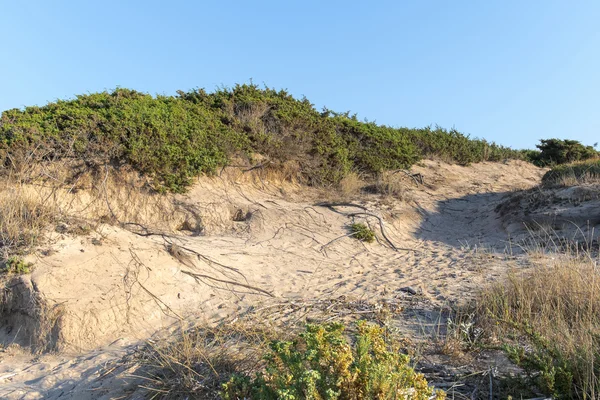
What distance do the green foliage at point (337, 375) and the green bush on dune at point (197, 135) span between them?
6.17 metres

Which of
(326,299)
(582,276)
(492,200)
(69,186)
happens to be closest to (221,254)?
(326,299)

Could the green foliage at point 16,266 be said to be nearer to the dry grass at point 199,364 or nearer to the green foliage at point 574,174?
the dry grass at point 199,364

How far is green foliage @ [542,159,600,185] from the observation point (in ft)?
33.7

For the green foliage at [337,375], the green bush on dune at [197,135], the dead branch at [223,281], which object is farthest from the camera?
the green bush on dune at [197,135]

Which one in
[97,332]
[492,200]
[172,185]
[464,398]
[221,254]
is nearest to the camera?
[464,398]

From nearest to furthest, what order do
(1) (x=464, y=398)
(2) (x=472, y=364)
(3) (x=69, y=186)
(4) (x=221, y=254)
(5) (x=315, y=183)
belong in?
(1) (x=464, y=398) < (2) (x=472, y=364) < (4) (x=221, y=254) < (3) (x=69, y=186) < (5) (x=315, y=183)

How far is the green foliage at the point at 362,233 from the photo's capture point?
8.64 m

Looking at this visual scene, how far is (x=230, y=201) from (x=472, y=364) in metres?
6.16

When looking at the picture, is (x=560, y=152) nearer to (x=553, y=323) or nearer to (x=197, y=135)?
(x=197, y=135)

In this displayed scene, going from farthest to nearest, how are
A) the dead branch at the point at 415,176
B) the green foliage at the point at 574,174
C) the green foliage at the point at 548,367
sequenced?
1. the dead branch at the point at 415,176
2. the green foliage at the point at 574,174
3. the green foliage at the point at 548,367

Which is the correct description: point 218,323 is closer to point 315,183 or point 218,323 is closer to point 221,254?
point 221,254

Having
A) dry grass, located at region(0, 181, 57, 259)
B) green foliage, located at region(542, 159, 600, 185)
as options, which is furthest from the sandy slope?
green foliage, located at region(542, 159, 600, 185)

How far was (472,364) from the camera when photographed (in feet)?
11.7

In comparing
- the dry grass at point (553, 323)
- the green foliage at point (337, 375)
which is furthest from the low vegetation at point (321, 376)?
the dry grass at point (553, 323)
